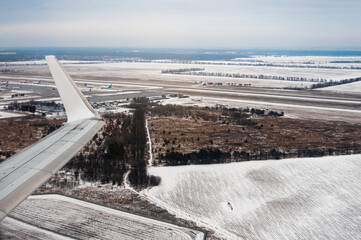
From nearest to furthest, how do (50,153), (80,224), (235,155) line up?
(50,153) → (80,224) → (235,155)

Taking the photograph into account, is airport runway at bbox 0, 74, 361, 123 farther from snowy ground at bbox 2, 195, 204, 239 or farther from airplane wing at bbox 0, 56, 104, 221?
airplane wing at bbox 0, 56, 104, 221

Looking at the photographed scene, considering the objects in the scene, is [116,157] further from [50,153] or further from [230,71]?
[230,71]

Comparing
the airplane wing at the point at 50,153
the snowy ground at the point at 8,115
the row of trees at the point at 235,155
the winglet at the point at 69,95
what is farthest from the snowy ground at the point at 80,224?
the snowy ground at the point at 8,115

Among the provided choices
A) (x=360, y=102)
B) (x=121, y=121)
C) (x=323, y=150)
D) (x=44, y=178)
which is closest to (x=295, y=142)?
(x=323, y=150)

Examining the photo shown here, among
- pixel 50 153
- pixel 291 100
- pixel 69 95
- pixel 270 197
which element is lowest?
pixel 270 197

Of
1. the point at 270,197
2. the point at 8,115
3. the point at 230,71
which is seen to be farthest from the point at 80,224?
the point at 230,71

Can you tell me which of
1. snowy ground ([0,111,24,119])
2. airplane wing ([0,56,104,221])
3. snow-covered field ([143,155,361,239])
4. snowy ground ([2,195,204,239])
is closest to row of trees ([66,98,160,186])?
snow-covered field ([143,155,361,239])

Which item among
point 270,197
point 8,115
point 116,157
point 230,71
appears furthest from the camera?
point 230,71

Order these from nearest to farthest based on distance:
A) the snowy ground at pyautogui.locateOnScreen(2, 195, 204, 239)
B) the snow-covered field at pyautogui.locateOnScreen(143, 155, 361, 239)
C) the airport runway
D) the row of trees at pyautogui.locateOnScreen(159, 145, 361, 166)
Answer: the snowy ground at pyautogui.locateOnScreen(2, 195, 204, 239) < the snow-covered field at pyautogui.locateOnScreen(143, 155, 361, 239) < the row of trees at pyautogui.locateOnScreen(159, 145, 361, 166) < the airport runway
